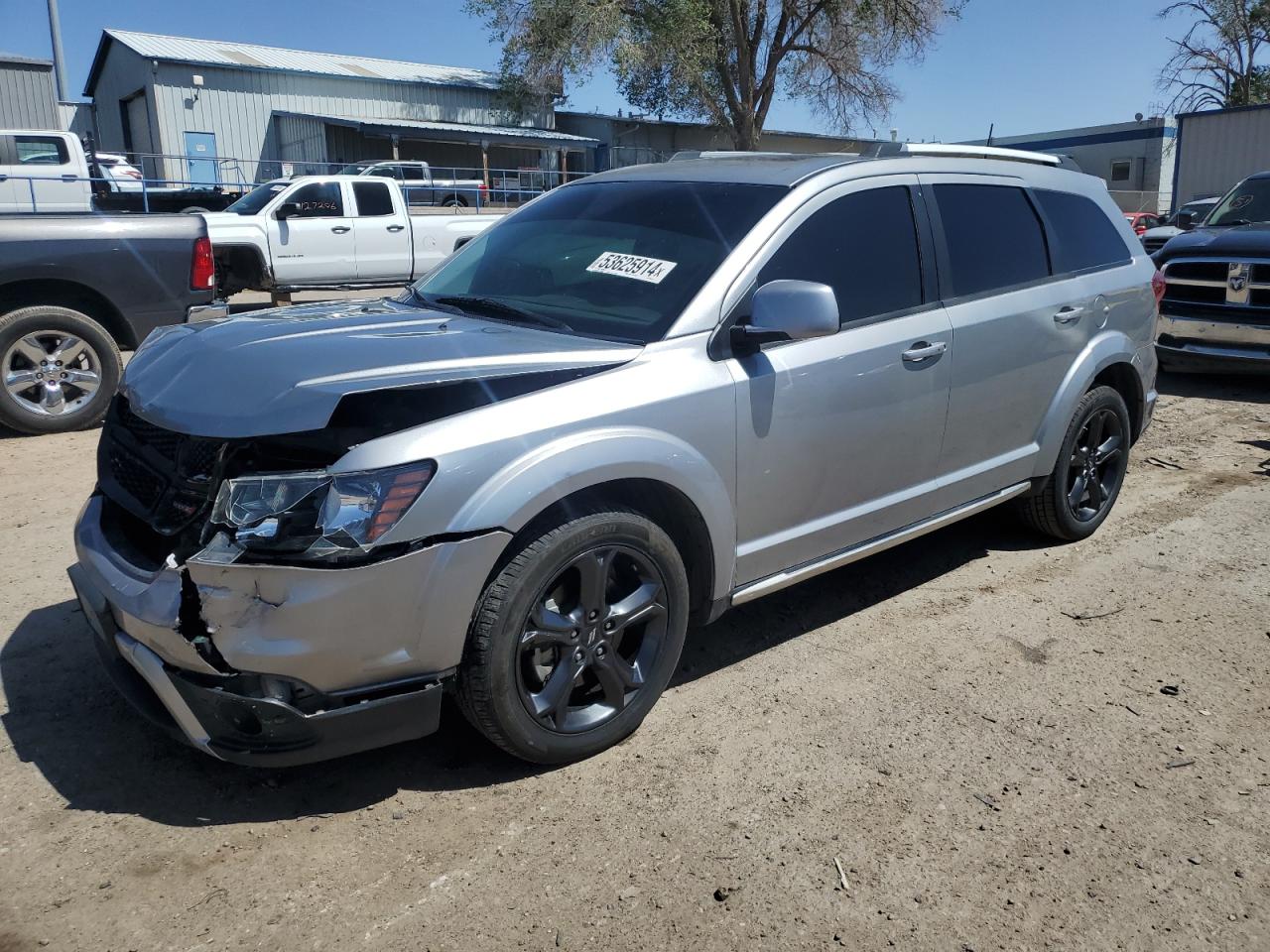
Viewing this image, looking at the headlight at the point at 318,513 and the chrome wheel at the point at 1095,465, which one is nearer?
the headlight at the point at 318,513

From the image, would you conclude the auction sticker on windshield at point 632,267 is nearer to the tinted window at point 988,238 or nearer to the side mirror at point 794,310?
the side mirror at point 794,310

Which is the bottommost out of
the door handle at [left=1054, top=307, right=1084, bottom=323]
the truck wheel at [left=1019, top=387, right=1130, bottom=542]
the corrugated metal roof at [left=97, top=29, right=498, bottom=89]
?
the truck wheel at [left=1019, top=387, right=1130, bottom=542]

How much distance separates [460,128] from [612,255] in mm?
34570

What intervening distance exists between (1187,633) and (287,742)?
344cm

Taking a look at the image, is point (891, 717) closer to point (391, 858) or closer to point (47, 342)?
point (391, 858)

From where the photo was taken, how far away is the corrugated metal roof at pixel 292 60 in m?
34.1

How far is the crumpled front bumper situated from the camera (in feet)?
8.48

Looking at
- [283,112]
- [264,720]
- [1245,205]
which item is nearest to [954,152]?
[264,720]

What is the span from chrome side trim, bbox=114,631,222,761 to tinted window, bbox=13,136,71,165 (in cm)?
1732

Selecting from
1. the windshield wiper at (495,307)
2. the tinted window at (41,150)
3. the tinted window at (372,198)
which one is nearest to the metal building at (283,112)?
the tinted window at (41,150)

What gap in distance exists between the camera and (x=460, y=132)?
117 ft

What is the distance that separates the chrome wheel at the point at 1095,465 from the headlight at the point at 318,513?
3.49 meters

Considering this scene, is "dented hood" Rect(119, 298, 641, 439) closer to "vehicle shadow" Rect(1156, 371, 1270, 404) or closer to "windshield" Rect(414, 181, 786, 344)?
"windshield" Rect(414, 181, 786, 344)

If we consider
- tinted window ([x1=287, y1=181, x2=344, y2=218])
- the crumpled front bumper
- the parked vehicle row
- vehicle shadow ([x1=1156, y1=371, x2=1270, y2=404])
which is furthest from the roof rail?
the parked vehicle row
